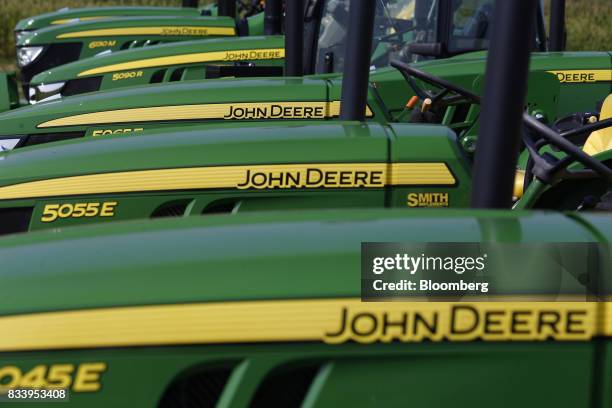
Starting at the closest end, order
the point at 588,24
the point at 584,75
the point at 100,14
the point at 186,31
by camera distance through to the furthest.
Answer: the point at 584,75
the point at 186,31
the point at 100,14
the point at 588,24

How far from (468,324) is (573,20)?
17673mm

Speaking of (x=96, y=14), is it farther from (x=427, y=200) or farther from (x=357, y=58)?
(x=427, y=200)

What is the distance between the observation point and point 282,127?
10.7ft

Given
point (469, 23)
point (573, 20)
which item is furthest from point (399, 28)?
point (573, 20)

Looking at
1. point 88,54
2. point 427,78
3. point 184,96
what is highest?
point 427,78

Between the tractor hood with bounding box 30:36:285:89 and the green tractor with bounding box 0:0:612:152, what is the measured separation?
6.96ft

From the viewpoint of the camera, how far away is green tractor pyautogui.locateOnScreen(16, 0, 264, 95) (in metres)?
9.46

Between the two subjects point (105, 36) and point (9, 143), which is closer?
point (9, 143)

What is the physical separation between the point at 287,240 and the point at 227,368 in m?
0.25

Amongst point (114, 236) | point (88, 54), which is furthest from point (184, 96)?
point (88, 54)

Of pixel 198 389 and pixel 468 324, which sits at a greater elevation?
pixel 468 324

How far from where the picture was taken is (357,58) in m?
3.15

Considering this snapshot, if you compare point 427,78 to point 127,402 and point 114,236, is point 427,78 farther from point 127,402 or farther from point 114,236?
point 127,402

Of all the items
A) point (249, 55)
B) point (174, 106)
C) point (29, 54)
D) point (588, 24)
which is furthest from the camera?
point (588, 24)
